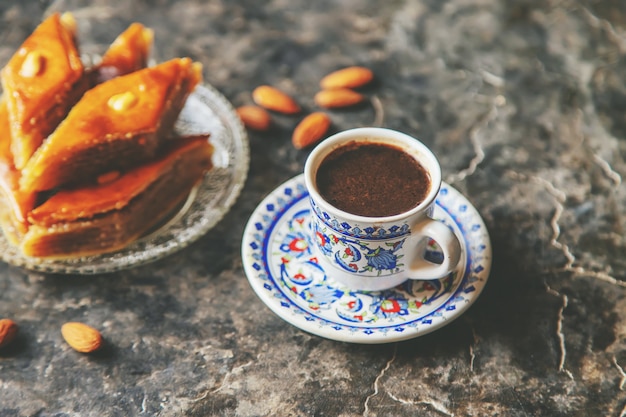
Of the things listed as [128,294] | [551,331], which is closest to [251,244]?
[128,294]

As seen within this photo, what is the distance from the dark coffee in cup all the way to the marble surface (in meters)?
0.28

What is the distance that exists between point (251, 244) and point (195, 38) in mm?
925

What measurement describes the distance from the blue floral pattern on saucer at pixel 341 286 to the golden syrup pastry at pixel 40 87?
0.53 meters

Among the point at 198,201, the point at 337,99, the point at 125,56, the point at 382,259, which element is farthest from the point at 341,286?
the point at 125,56

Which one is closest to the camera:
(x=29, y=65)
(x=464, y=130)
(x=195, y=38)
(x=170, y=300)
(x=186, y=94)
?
(x=170, y=300)

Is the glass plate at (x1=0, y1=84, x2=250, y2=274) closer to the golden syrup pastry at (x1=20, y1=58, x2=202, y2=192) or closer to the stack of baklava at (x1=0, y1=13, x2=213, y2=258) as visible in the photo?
the stack of baklava at (x1=0, y1=13, x2=213, y2=258)

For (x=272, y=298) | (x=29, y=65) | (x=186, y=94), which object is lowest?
(x=272, y=298)

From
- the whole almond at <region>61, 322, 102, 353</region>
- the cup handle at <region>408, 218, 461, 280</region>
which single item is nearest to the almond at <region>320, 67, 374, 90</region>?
the cup handle at <region>408, 218, 461, 280</region>

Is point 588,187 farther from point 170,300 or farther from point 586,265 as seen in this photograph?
point 170,300

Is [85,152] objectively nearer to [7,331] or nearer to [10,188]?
[10,188]

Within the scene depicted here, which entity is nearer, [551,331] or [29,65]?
[551,331]

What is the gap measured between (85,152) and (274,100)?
0.58 metres

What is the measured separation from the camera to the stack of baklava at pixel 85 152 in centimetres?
137

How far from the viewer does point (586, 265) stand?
4.60 feet
